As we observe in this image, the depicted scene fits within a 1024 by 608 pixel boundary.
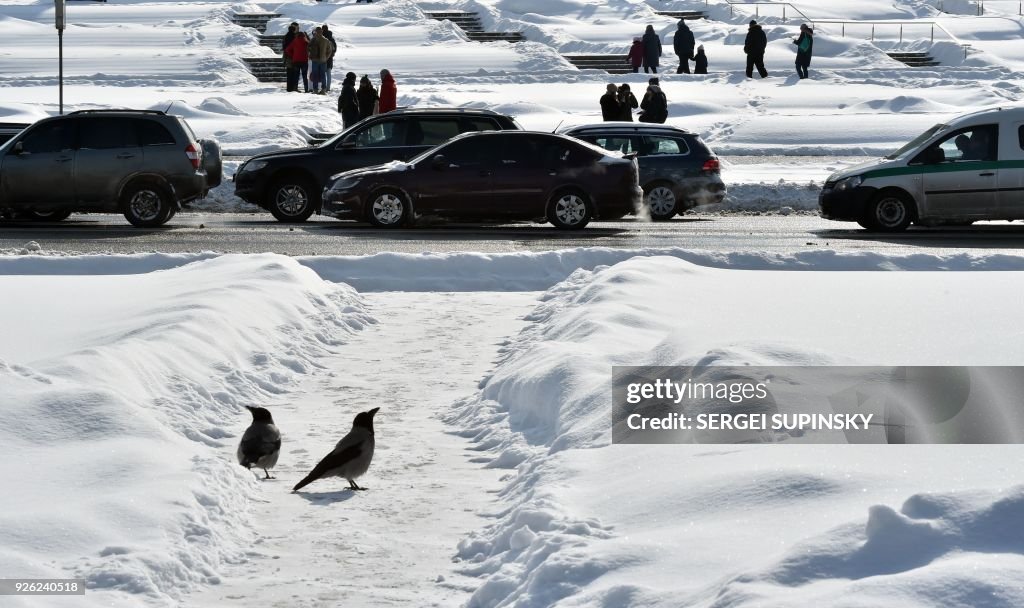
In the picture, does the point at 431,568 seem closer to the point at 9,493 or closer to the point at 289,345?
the point at 9,493

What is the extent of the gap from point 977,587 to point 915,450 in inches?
85.3

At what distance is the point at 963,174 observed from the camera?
64.5 ft

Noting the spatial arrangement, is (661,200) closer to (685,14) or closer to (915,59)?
(915,59)

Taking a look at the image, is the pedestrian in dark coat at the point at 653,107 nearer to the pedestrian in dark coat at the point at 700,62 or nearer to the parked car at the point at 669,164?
the parked car at the point at 669,164

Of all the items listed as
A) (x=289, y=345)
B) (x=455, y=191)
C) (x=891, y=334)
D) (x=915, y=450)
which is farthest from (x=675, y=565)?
(x=455, y=191)

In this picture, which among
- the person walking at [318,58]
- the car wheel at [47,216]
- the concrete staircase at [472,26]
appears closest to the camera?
the car wheel at [47,216]

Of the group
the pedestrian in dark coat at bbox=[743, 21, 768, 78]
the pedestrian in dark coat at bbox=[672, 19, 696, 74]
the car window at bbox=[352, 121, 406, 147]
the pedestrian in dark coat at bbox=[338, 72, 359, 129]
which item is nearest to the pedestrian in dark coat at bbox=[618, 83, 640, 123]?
the pedestrian in dark coat at bbox=[338, 72, 359, 129]

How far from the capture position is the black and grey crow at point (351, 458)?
7535mm

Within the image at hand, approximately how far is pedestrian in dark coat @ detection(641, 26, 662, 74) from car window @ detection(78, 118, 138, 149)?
22.9 meters

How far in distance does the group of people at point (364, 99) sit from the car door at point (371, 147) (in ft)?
21.6

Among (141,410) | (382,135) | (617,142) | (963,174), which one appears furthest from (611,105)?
(141,410)

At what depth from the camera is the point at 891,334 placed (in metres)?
9.92

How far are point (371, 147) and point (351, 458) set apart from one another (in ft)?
46.8

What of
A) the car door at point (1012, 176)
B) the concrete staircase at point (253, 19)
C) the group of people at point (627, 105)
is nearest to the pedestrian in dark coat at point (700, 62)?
the group of people at point (627, 105)
